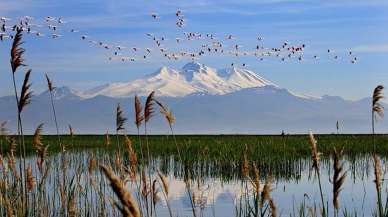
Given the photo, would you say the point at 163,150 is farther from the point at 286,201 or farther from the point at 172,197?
the point at 286,201

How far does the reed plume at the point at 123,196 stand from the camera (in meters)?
2.25

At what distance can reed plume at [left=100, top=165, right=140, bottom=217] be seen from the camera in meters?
2.25

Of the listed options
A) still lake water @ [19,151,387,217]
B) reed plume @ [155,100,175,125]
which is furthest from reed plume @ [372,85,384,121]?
still lake water @ [19,151,387,217]

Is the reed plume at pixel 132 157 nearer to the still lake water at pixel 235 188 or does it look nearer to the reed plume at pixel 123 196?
the reed plume at pixel 123 196

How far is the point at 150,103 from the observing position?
5.69m

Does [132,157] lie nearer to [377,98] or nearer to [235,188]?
[377,98]

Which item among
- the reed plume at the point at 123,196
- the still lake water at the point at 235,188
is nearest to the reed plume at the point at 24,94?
the reed plume at the point at 123,196

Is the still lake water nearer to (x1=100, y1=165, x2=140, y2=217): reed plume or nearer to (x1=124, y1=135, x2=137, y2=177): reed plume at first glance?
(x1=124, y1=135, x2=137, y2=177): reed plume

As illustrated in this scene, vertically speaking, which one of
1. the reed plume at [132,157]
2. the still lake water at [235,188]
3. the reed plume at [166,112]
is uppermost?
the reed plume at [166,112]

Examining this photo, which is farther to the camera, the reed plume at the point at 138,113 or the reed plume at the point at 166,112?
the reed plume at the point at 138,113

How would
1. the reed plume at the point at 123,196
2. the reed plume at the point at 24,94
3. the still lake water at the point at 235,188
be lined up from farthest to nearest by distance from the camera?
1. the still lake water at the point at 235,188
2. the reed plume at the point at 24,94
3. the reed plume at the point at 123,196

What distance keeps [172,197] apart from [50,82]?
9462 mm

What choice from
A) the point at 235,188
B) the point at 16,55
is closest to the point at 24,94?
the point at 16,55

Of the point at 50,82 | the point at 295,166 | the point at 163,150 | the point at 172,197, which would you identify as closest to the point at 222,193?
the point at 172,197
